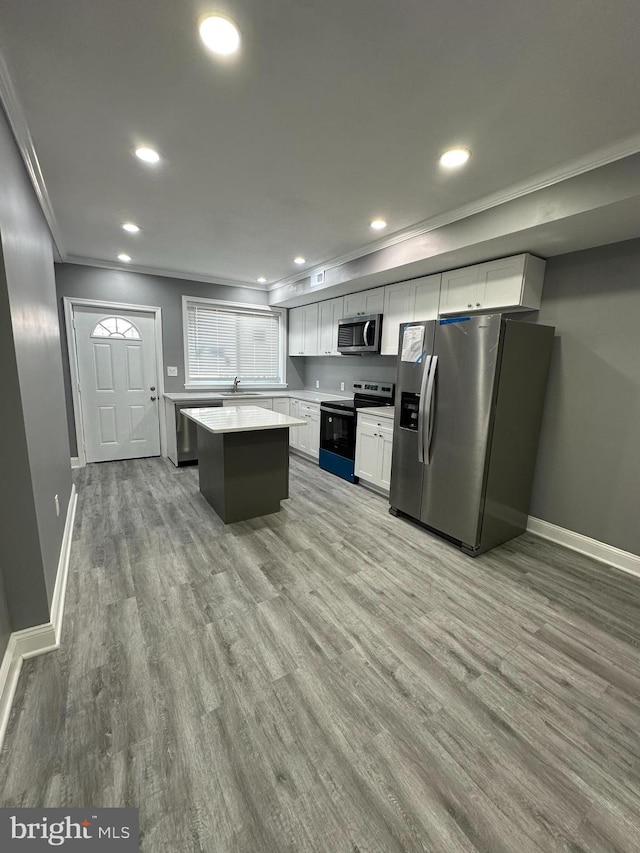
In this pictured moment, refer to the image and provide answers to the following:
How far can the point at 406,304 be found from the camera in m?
3.78

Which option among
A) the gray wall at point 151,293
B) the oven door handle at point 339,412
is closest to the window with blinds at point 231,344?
the gray wall at point 151,293

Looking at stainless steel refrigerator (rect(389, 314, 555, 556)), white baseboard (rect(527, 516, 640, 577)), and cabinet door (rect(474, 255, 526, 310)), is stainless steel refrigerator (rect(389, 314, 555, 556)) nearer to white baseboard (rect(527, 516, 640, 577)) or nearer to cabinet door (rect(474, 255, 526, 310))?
white baseboard (rect(527, 516, 640, 577))

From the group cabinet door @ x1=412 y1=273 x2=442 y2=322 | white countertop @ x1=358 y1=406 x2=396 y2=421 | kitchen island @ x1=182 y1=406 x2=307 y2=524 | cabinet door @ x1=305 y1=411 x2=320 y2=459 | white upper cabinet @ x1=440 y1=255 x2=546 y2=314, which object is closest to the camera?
white upper cabinet @ x1=440 y1=255 x2=546 y2=314

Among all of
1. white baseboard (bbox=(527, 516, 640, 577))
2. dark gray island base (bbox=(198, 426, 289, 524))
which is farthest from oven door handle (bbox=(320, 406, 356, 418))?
white baseboard (bbox=(527, 516, 640, 577))

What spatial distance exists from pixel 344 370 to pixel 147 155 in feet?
12.1

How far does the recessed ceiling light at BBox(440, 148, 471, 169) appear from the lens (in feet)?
6.43

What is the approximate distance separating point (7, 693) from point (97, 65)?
108 inches

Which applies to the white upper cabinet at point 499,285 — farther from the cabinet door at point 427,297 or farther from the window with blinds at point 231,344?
the window with blinds at point 231,344

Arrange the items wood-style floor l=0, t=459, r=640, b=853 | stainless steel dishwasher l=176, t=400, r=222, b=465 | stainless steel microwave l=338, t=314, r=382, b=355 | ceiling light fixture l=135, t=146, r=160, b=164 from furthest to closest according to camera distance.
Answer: stainless steel dishwasher l=176, t=400, r=222, b=465 < stainless steel microwave l=338, t=314, r=382, b=355 < ceiling light fixture l=135, t=146, r=160, b=164 < wood-style floor l=0, t=459, r=640, b=853

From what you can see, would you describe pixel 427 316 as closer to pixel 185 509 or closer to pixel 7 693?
pixel 185 509

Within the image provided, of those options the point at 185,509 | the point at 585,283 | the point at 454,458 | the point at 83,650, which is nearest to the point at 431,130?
the point at 585,283

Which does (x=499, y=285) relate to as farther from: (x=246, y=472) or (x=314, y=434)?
(x=314, y=434)

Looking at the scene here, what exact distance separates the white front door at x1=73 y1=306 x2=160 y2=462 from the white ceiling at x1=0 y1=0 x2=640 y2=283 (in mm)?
2182

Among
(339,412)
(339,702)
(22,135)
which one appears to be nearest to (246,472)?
(339,412)
